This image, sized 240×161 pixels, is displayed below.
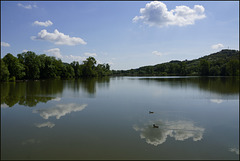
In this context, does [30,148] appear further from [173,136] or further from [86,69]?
[86,69]

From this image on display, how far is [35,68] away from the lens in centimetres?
7262

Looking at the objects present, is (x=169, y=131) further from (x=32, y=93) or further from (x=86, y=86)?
(x=86, y=86)

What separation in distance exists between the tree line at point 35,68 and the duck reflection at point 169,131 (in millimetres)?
58805

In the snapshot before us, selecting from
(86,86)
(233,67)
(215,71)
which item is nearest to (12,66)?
(86,86)

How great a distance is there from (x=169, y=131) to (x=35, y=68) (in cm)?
7343

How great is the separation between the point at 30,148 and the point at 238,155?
8.75 meters

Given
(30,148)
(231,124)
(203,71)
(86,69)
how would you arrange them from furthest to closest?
(203,71) < (86,69) < (231,124) < (30,148)

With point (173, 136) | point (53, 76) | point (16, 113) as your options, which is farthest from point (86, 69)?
point (173, 136)

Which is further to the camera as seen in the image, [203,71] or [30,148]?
[203,71]

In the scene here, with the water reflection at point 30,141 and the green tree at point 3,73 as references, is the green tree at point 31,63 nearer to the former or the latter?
the green tree at point 3,73

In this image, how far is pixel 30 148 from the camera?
25.7ft

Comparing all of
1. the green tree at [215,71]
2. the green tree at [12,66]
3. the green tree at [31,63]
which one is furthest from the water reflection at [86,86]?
the green tree at [215,71]

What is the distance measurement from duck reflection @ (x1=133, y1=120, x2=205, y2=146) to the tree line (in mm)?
58805

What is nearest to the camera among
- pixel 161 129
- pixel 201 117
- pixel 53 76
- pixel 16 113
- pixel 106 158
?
pixel 106 158
